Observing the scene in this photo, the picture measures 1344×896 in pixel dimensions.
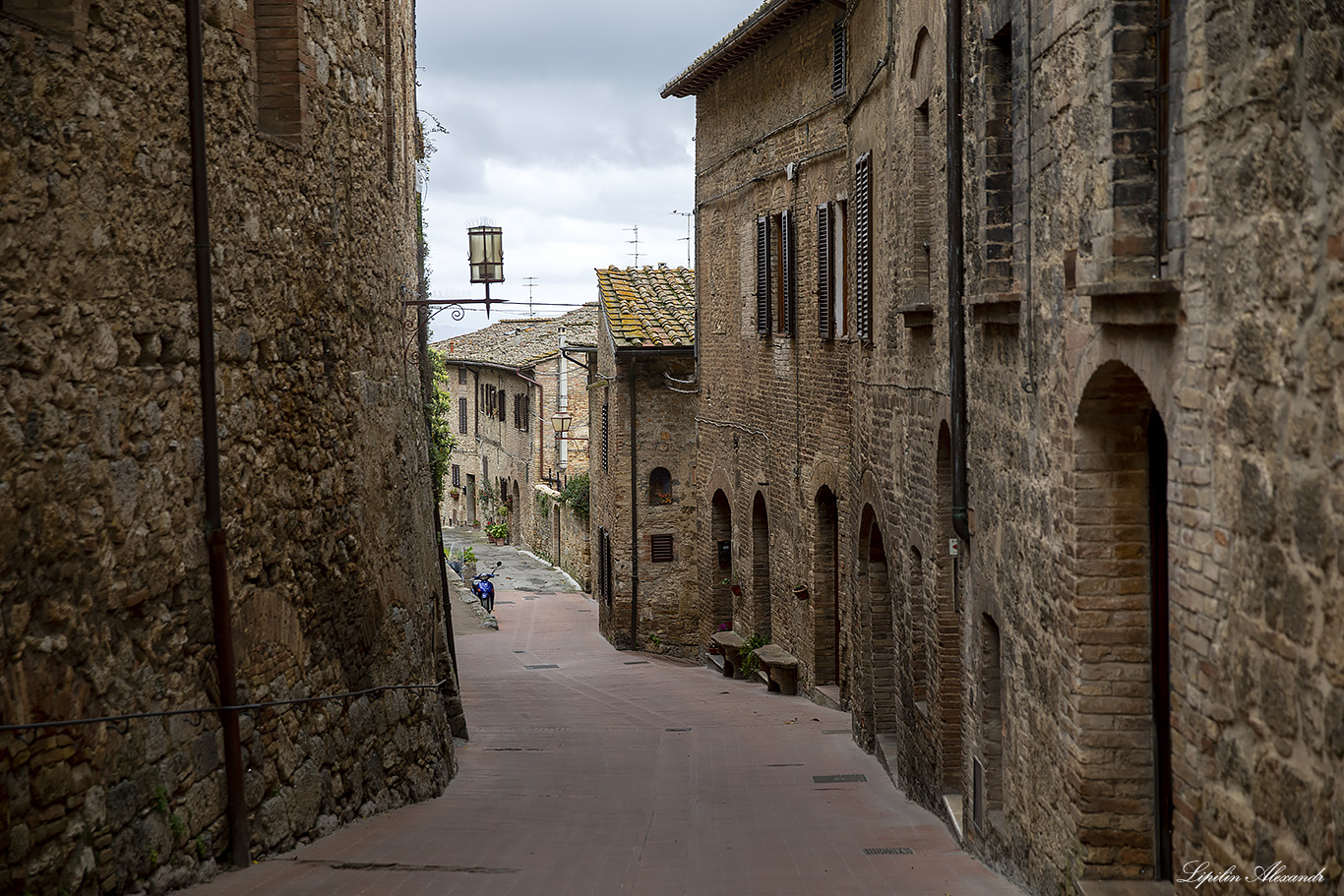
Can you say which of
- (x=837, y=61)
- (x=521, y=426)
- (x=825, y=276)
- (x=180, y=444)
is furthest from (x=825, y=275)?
(x=521, y=426)

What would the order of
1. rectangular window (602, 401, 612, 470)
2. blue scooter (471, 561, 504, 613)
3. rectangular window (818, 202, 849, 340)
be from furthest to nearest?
1. blue scooter (471, 561, 504, 613)
2. rectangular window (602, 401, 612, 470)
3. rectangular window (818, 202, 849, 340)

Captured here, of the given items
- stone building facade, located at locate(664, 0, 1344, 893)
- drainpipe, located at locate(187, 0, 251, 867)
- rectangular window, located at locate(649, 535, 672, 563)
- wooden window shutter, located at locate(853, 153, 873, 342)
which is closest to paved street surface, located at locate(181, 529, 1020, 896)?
drainpipe, located at locate(187, 0, 251, 867)

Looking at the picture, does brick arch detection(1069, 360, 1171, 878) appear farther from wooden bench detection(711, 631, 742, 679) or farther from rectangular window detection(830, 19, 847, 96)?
wooden bench detection(711, 631, 742, 679)

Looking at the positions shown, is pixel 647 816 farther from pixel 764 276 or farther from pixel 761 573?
pixel 764 276

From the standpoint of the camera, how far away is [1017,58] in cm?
718

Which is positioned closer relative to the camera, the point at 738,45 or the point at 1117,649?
the point at 1117,649

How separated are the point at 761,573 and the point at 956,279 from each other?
407 inches

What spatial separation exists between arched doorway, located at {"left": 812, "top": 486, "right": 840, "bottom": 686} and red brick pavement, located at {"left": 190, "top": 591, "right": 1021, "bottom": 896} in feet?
2.47

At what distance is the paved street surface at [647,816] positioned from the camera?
7281mm

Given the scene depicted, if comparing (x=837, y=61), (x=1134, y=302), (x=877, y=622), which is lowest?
(x=877, y=622)

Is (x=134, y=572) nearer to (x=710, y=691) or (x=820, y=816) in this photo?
(x=820, y=816)

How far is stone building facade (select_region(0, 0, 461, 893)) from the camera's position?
16.3ft

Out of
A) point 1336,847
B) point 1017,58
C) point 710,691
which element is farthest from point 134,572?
point 710,691

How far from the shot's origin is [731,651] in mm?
19250
